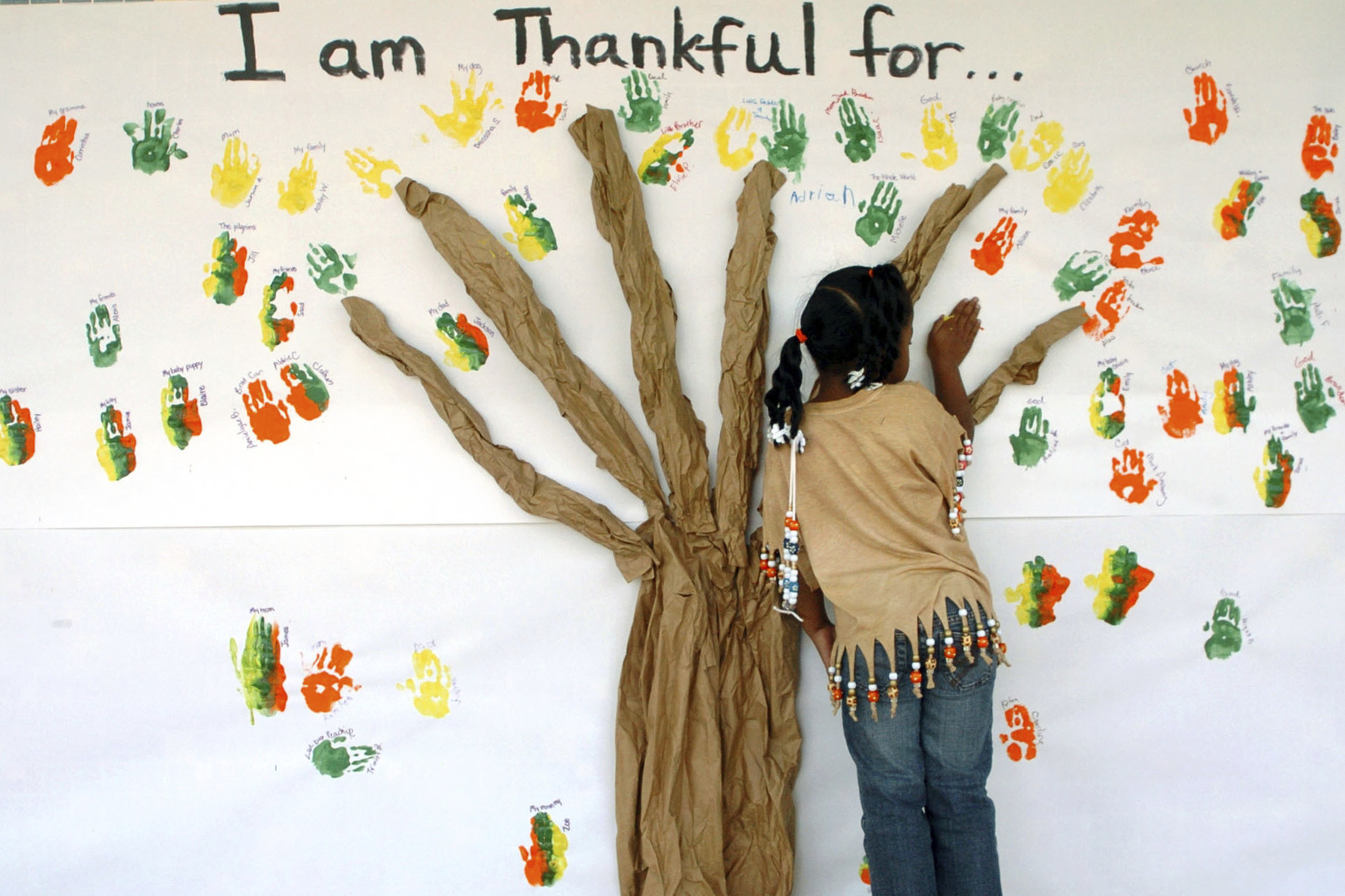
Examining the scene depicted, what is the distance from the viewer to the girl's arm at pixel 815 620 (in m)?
1.36

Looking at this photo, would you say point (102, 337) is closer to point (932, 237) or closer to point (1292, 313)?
point (932, 237)

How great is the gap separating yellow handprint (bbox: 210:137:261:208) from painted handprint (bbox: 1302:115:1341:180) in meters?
1.63

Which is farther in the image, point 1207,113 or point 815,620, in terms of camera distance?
point 1207,113

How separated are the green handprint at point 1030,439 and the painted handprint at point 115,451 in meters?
1.34

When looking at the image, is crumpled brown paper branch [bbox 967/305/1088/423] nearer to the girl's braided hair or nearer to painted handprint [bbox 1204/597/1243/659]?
the girl's braided hair

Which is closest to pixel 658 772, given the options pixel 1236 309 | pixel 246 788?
pixel 246 788

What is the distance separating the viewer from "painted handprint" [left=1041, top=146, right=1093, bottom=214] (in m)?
1.53

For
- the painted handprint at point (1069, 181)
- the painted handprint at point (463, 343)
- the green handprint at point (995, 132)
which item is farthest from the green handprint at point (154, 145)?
the painted handprint at point (1069, 181)

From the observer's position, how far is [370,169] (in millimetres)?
1489

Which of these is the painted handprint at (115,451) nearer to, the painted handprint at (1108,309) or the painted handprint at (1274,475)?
the painted handprint at (1108,309)

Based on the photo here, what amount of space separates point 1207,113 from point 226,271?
1538 mm

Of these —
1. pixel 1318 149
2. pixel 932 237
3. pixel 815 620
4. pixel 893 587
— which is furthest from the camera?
pixel 1318 149

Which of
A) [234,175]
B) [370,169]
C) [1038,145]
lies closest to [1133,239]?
[1038,145]

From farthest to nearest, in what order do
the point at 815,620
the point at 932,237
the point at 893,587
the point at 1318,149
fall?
the point at 1318,149
the point at 932,237
the point at 815,620
the point at 893,587
